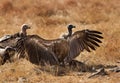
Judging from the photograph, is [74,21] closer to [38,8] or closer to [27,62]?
[38,8]

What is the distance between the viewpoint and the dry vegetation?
8547 millimetres

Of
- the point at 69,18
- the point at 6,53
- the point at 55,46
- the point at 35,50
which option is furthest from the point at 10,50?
the point at 69,18


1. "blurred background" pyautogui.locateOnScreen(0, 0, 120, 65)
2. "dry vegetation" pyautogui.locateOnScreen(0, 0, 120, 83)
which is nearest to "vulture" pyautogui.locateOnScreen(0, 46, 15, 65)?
"dry vegetation" pyautogui.locateOnScreen(0, 0, 120, 83)

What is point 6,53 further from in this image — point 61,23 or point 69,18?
point 69,18

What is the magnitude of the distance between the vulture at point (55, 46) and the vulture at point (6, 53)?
31.0 inches

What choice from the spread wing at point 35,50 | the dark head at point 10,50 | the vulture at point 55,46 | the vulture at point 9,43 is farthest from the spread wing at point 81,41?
the dark head at point 10,50

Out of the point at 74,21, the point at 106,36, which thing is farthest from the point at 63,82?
the point at 74,21

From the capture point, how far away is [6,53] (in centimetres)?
944

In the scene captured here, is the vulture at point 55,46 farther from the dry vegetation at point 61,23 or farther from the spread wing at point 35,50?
the dry vegetation at point 61,23

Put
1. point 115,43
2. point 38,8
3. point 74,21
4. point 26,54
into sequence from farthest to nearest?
point 38,8, point 74,21, point 115,43, point 26,54

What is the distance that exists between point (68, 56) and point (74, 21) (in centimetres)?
765

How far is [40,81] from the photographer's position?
8.29 metres

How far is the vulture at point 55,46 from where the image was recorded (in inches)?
338

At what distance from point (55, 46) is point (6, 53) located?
1.16 m
